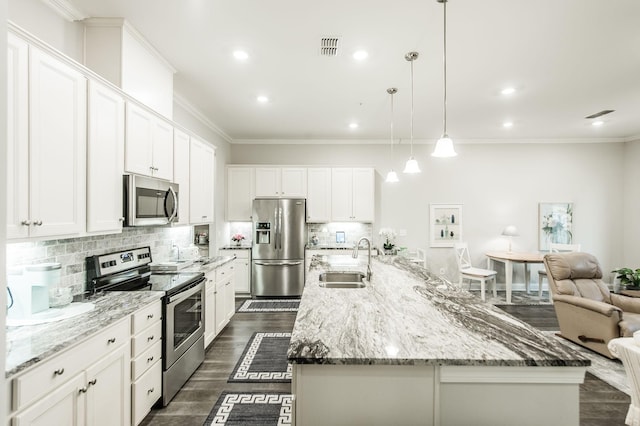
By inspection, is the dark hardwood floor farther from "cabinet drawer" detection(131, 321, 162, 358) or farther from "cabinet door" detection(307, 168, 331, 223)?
"cabinet door" detection(307, 168, 331, 223)

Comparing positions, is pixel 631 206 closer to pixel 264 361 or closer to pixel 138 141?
pixel 264 361

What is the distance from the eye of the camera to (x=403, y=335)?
142cm

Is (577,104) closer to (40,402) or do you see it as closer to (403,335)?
(403,335)

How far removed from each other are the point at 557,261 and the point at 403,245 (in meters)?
2.61


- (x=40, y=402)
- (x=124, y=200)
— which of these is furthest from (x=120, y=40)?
(x=40, y=402)

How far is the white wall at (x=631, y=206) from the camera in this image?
5.60m

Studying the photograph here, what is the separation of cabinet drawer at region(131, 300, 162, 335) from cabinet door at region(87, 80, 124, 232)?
0.62m

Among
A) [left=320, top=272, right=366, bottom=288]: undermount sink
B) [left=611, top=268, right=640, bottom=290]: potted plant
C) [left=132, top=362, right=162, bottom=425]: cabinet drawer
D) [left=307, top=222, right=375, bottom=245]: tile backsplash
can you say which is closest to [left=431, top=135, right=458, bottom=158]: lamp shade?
[left=320, top=272, right=366, bottom=288]: undermount sink

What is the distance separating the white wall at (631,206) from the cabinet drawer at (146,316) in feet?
25.9

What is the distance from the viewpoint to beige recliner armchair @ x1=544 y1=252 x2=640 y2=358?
3.02m

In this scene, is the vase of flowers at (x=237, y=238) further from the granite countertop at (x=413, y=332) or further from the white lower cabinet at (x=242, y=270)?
the granite countertop at (x=413, y=332)

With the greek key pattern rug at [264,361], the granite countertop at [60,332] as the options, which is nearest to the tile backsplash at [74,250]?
the granite countertop at [60,332]

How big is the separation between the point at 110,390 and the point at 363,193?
461 cm

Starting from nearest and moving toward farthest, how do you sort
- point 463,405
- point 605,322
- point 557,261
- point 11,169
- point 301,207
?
point 463,405
point 11,169
point 605,322
point 557,261
point 301,207
